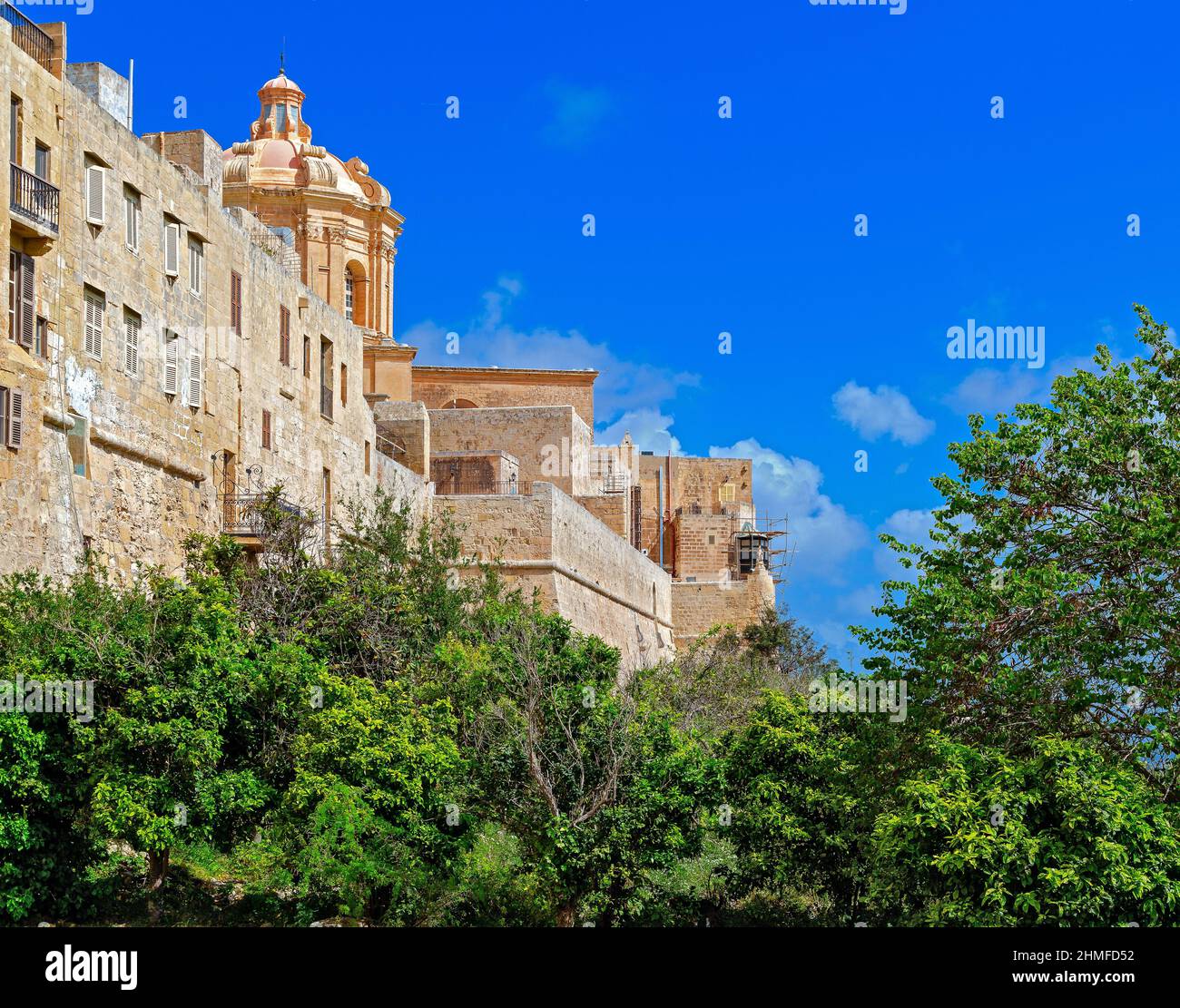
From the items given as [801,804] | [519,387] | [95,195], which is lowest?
[801,804]

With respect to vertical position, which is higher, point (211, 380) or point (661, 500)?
point (661, 500)

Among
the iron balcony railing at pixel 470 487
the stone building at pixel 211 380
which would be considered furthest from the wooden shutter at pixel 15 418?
the iron balcony railing at pixel 470 487

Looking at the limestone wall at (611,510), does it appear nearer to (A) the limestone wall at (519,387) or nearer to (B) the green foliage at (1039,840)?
(A) the limestone wall at (519,387)

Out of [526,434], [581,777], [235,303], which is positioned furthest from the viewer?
[526,434]

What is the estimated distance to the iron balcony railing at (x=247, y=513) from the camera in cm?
2342

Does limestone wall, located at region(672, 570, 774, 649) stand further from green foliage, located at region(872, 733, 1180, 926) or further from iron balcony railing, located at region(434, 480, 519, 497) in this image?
green foliage, located at region(872, 733, 1180, 926)

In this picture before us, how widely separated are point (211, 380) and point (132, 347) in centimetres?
251

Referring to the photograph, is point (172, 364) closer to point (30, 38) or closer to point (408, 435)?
point (30, 38)

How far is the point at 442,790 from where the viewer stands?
17.4 m

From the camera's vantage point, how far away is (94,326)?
20.2 meters

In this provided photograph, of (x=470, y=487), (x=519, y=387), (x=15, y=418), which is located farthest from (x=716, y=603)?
(x=15, y=418)

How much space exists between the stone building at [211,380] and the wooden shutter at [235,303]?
74 millimetres

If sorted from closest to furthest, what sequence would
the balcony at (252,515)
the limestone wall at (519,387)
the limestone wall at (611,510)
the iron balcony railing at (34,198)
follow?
the iron balcony railing at (34,198), the balcony at (252,515), the limestone wall at (611,510), the limestone wall at (519,387)

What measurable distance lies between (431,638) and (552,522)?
10.4 metres
